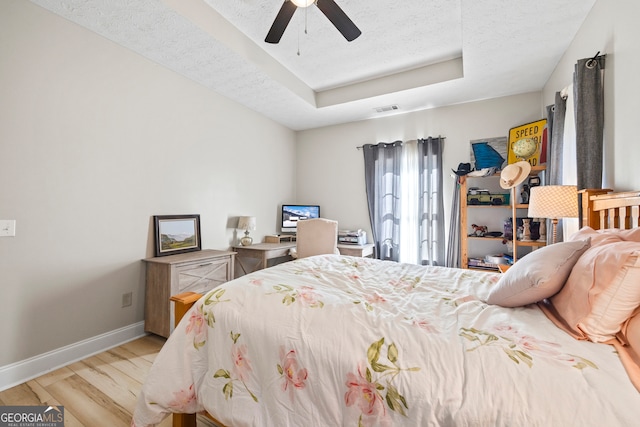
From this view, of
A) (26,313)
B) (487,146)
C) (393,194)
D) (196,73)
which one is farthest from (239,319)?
(487,146)

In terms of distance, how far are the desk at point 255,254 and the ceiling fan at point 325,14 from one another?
225cm

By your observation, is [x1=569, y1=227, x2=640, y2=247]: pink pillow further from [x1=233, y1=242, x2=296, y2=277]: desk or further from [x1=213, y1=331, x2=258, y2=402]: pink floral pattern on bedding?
[x1=233, y1=242, x2=296, y2=277]: desk

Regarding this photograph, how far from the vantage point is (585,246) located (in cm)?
110

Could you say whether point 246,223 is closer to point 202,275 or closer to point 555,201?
point 202,275

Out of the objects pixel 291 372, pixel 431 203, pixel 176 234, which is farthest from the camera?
pixel 431 203

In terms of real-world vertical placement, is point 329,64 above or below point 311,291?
above

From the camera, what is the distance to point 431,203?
369 cm

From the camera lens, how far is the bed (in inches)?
29.5

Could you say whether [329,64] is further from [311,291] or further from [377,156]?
[311,291]

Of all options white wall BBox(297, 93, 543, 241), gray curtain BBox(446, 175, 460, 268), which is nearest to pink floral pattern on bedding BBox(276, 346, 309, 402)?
gray curtain BBox(446, 175, 460, 268)

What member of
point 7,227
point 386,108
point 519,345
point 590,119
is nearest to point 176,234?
point 7,227

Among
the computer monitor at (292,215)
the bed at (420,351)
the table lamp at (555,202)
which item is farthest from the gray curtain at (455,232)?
the computer monitor at (292,215)

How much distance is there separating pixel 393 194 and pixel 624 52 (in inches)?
102

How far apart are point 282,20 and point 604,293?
2238 mm
